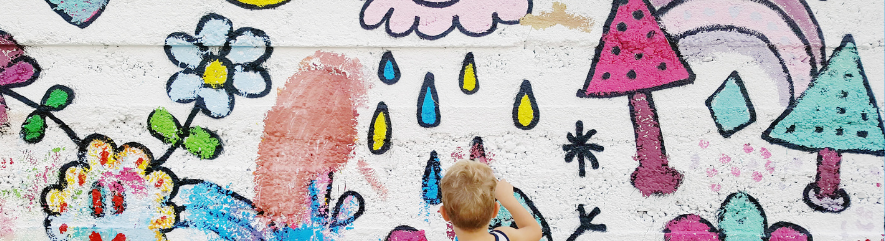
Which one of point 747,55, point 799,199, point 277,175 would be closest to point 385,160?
point 277,175

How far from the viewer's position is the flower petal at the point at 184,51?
234 cm

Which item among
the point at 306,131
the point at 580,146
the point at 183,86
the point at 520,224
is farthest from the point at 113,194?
the point at 580,146

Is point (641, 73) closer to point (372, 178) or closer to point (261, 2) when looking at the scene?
point (372, 178)

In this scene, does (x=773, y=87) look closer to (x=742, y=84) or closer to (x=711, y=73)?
(x=742, y=84)

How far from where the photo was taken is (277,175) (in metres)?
2.36

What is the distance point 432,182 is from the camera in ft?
7.70

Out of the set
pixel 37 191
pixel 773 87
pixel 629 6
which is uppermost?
pixel 629 6

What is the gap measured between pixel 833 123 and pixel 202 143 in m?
2.78

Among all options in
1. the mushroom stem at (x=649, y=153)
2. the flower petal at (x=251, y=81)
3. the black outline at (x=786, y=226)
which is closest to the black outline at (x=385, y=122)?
the flower petal at (x=251, y=81)

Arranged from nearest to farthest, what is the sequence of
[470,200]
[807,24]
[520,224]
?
[470,200]
[520,224]
[807,24]

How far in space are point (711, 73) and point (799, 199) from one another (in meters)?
0.68

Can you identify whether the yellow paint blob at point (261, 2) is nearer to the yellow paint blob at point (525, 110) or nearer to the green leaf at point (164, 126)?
the green leaf at point (164, 126)

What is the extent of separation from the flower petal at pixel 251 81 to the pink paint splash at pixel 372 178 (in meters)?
0.53

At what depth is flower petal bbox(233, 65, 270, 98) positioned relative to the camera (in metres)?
2.34
